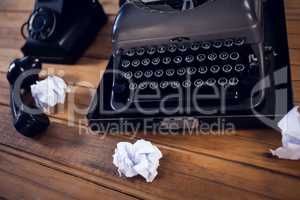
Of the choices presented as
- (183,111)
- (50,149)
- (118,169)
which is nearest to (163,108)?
(183,111)

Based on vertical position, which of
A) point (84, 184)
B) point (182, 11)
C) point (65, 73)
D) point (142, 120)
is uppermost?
point (182, 11)

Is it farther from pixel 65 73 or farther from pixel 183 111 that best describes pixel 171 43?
pixel 65 73

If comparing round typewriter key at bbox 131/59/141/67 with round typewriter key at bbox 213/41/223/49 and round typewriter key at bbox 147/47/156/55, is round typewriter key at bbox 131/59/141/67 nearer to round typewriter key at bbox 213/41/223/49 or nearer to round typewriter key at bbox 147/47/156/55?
round typewriter key at bbox 147/47/156/55

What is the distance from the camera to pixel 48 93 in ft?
2.72

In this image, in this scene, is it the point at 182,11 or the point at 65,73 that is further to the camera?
the point at 65,73

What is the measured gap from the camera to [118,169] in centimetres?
67

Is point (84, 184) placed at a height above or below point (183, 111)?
below

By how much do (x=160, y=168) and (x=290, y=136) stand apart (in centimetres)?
23

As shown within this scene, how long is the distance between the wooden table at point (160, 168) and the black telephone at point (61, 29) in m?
0.12

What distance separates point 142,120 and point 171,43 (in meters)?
0.17

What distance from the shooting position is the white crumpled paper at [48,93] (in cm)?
83

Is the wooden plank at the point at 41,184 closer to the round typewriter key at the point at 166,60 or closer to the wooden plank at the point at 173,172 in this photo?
the wooden plank at the point at 173,172

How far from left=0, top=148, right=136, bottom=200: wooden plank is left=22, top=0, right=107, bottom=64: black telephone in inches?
11.8

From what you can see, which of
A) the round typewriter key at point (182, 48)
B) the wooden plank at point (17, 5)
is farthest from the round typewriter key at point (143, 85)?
the wooden plank at point (17, 5)
